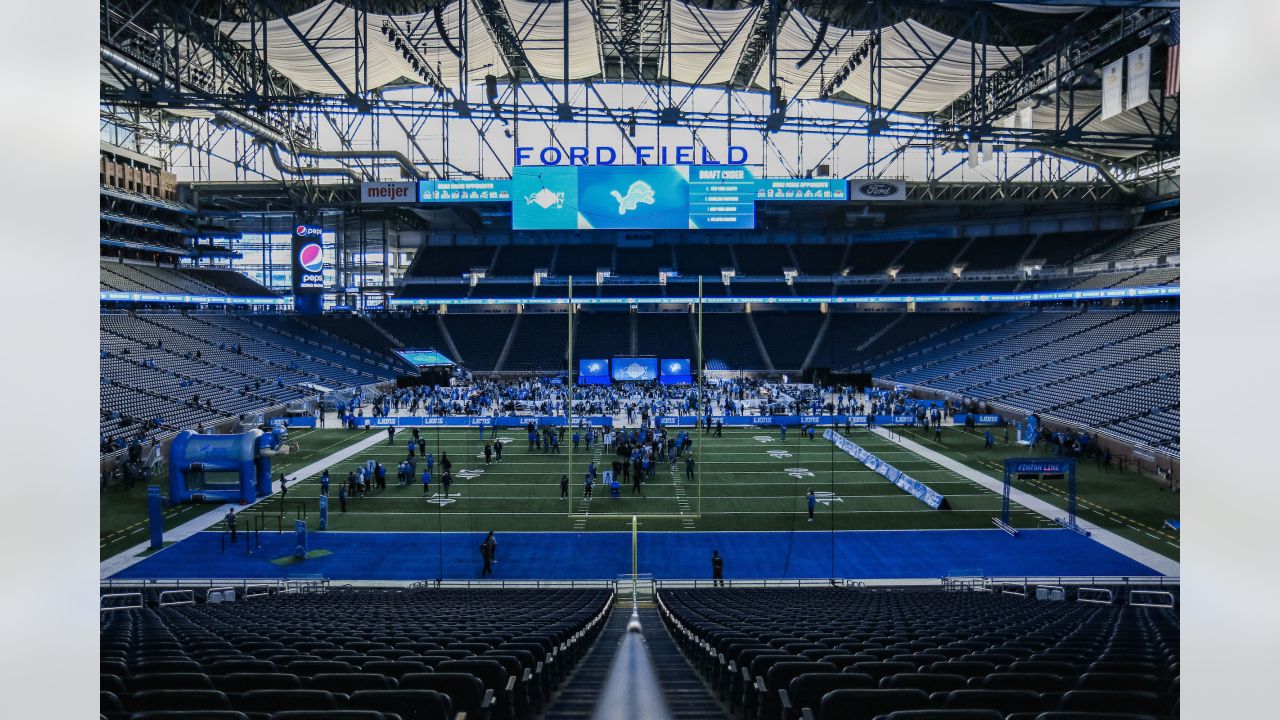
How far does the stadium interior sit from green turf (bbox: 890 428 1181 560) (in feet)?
0.51

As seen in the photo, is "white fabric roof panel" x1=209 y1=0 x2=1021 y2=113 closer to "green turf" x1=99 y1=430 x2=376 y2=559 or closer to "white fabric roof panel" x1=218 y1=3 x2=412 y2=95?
"white fabric roof panel" x1=218 y1=3 x2=412 y2=95

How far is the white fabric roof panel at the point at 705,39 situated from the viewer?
31.6 meters

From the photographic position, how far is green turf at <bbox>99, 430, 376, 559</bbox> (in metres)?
17.0

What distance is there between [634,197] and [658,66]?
15.0 meters

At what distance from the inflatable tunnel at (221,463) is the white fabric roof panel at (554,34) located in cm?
1806

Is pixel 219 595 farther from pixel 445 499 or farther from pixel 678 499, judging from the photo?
pixel 678 499

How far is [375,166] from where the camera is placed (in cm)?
4481

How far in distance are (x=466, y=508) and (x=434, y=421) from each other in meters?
13.7

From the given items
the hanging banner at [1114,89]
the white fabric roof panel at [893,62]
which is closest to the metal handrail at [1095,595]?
the hanging banner at [1114,89]

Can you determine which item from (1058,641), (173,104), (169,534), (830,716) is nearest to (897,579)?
(1058,641)

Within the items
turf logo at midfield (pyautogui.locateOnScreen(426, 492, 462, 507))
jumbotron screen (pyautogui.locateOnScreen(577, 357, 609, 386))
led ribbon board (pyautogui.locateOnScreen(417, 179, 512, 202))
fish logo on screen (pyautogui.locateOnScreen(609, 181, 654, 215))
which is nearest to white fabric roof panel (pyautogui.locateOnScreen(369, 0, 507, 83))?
led ribbon board (pyautogui.locateOnScreen(417, 179, 512, 202))

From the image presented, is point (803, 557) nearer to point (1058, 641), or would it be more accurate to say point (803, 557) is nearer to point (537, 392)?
point (1058, 641)

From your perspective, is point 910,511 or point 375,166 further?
point 375,166

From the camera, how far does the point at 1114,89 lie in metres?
17.5
